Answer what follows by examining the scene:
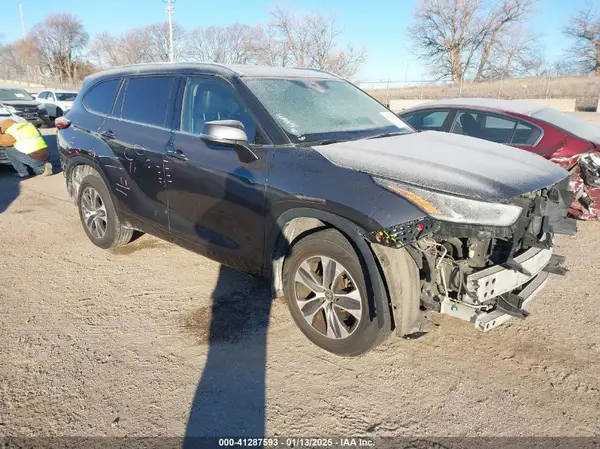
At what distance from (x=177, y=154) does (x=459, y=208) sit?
7.70 feet

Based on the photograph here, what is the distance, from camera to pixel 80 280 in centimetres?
441

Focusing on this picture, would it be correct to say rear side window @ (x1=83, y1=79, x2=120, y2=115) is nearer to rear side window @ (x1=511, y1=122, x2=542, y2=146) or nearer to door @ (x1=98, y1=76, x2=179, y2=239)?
door @ (x1=98, y1=76, x2=179, y2=239)

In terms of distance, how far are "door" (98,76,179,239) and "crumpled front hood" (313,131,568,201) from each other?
65.7 inches

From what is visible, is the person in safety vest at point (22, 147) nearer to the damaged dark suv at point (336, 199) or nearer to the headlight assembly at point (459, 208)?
A: the damaged dark suv at point (336, 199)

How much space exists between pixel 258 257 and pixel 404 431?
155cm

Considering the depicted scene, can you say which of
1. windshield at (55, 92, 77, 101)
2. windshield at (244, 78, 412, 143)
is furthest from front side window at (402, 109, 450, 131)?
windshield at (55, 92, 77, 101)

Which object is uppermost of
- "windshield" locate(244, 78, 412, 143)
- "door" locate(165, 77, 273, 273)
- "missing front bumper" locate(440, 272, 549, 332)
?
"windshield" locate(244, 78, 412, 143)

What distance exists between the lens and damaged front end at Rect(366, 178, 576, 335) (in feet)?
8.66

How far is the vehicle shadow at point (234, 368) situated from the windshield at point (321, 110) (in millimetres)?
562

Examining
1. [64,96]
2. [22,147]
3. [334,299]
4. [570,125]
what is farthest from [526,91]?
[334,299]

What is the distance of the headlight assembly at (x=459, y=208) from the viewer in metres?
2.62

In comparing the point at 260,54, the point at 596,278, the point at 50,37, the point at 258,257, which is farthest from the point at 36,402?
the point at 50,37

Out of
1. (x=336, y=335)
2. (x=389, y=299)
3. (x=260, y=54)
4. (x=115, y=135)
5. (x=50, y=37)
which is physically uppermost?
(x=50, y=37)

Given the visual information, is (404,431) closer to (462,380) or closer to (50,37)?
(462,380)
